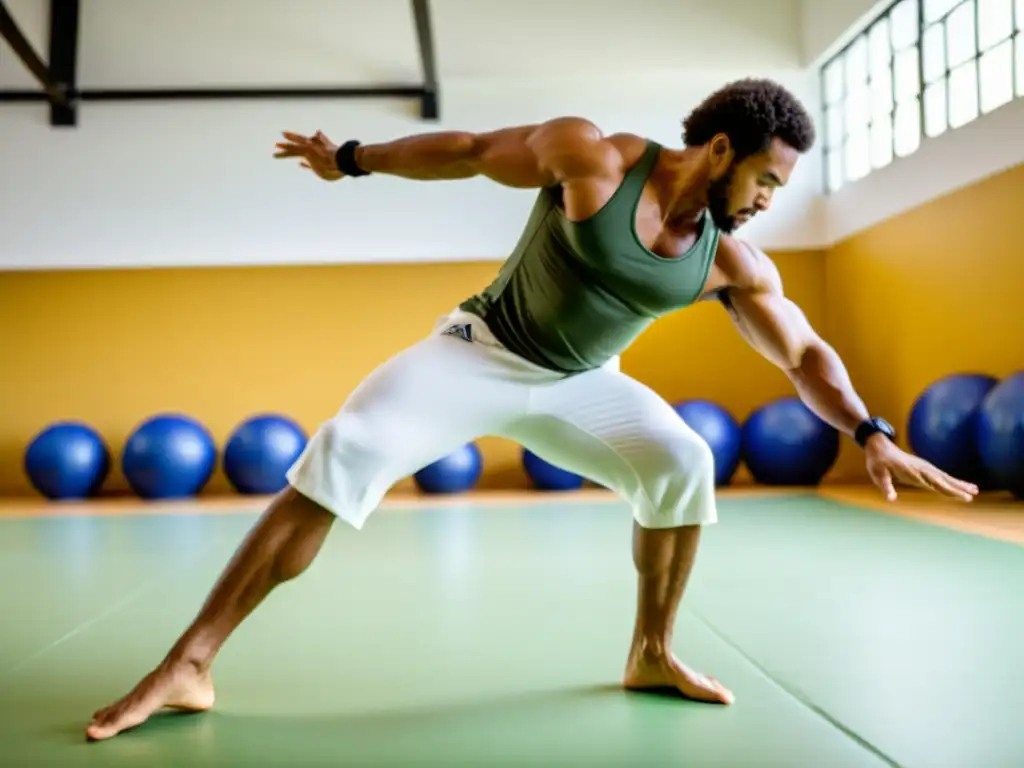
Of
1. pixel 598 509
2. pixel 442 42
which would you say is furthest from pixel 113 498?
pixel 442 42

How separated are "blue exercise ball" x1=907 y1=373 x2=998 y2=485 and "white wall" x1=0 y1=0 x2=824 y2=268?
2428mm

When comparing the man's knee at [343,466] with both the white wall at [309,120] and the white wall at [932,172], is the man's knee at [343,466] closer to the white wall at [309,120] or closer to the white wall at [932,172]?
the white wall at [932,172]

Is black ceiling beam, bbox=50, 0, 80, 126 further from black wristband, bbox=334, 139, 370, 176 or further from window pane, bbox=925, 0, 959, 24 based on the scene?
black wristband, bbox=334, 139, 370, 176

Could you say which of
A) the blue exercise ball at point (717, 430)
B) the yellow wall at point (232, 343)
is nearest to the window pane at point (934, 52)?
the yellow wall at point (232, 343)

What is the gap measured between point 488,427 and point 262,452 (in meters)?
4.75

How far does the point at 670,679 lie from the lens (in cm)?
217

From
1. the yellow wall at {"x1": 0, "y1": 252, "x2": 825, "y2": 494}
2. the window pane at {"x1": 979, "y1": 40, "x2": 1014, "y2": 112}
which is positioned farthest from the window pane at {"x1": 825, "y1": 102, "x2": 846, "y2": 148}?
the window pane at {"x1": 979, "y1": 40, "x2": 1014, "y2": 112}

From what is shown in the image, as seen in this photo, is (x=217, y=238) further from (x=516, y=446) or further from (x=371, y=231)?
(x=516, y=446)

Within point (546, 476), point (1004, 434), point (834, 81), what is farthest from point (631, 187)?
point (834, 81)

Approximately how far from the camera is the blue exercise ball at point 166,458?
21.7ft

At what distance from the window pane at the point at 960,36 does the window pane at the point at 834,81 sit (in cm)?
139

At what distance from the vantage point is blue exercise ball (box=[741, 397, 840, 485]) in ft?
21.4

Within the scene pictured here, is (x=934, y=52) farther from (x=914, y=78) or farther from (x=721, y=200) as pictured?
(x=721, y=200)

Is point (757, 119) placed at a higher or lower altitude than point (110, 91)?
lower
